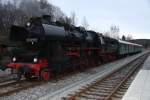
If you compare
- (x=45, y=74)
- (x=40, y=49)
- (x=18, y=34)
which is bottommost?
(x=45, y=74)

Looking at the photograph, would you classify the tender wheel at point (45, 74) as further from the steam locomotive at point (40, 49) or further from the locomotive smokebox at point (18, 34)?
the locomotive smokebox at point (18, 34)

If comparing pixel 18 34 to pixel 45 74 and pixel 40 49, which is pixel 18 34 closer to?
pixel 40 49

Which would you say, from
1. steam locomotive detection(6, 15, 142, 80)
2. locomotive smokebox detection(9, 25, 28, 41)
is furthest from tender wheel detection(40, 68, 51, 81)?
locomotive smokebox detection(9, 25, 28, 41)

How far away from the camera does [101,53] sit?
26172mm

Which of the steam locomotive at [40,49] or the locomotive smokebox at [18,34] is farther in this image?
the locomotive smokebox at [18,34]

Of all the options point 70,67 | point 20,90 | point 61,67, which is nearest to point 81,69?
point 70,67

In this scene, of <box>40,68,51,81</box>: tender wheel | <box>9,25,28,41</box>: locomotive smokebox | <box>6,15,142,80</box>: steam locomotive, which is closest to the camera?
<box>6,15,142,80</box>: steam locomotive

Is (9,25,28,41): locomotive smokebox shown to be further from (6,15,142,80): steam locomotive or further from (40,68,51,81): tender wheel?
(40,68,51,81): tender wheel

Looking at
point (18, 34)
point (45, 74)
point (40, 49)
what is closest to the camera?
point (45, 74)

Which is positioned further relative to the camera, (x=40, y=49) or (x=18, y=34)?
(x=18, y=34)

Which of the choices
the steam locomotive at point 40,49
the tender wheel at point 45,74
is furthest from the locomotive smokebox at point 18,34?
the tender wheel at point 45,74

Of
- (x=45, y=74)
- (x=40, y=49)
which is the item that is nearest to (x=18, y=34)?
(x=40, y=49)

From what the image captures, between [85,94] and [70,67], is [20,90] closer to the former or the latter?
[85,94]

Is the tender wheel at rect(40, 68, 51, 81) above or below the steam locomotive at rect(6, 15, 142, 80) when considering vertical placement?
below
